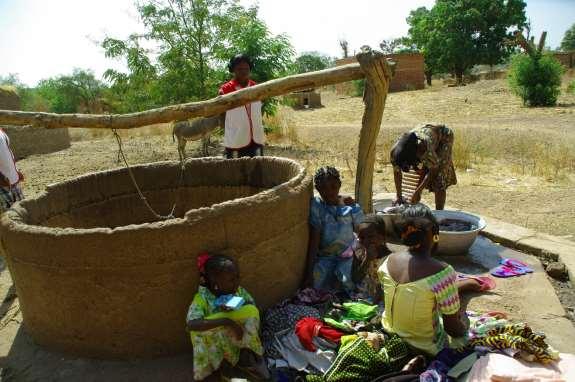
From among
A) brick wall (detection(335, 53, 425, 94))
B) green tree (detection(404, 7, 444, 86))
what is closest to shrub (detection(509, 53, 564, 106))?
brick wall (detection(335, 53, 425, 94))

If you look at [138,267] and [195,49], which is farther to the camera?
[195,49]

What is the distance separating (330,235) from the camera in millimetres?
3205

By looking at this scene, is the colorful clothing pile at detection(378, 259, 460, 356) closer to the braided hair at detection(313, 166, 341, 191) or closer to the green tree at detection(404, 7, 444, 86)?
the braided hair at detection(313, 166, 341, 191)

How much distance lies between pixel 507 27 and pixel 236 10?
2250cm

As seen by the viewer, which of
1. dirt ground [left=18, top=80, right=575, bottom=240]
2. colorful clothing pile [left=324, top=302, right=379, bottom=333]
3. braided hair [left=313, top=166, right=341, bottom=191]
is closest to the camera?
colorful clothing pile [left=324, top=302, right=379, bottom=333]

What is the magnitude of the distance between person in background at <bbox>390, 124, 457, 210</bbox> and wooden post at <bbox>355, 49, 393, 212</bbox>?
0.63 metres

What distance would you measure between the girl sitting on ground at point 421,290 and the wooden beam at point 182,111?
50.2 inches

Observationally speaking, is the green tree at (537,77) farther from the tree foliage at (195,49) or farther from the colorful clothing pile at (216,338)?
the colorful clothing pile at (216,338)

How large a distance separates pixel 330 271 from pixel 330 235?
25 cm

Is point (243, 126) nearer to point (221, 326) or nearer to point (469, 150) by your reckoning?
point (221, 326)

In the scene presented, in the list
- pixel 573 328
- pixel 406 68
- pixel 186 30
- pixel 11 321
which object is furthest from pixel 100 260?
pixel 406 68

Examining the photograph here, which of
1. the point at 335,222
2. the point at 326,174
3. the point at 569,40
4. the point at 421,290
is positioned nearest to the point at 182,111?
the point at 326,174

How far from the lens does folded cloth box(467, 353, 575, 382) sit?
199cm

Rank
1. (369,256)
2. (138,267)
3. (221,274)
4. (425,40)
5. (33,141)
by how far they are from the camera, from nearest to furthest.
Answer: (221,274) < (138,267) < (369,256) < (33,141) < (425,40)
